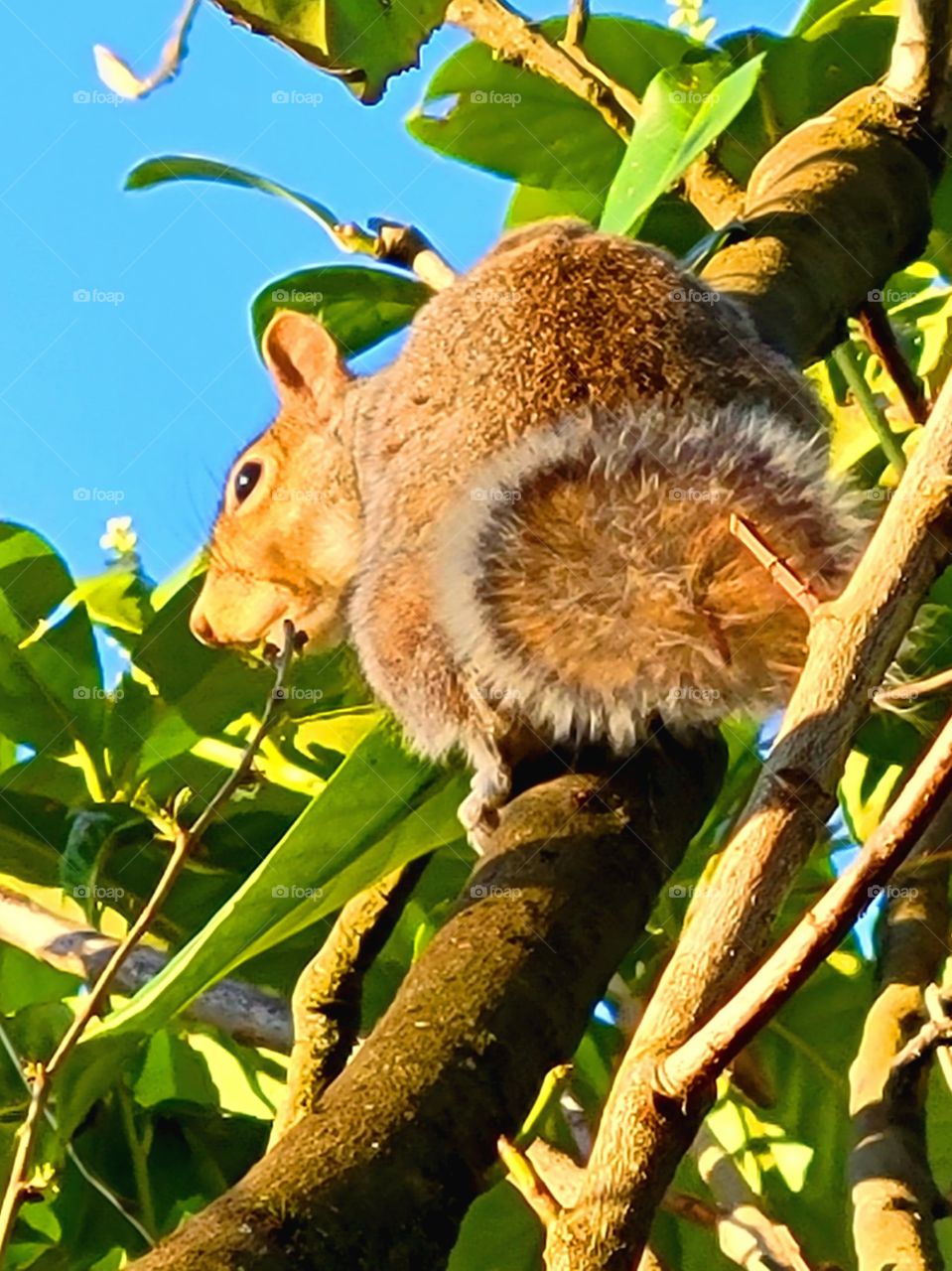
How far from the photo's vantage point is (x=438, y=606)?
138 cm

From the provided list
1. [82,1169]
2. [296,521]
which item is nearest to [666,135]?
[296,521]

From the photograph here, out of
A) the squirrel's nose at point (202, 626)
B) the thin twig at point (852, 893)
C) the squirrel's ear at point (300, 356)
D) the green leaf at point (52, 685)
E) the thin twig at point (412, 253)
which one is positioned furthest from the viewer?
the squirrel's ear at point (300, 356)

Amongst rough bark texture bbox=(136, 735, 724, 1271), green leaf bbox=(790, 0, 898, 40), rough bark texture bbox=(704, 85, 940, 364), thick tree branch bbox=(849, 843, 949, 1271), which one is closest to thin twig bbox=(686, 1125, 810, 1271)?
thick tree branch bbox=(849, 843, 949, 1271)

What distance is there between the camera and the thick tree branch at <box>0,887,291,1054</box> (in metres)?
1.26

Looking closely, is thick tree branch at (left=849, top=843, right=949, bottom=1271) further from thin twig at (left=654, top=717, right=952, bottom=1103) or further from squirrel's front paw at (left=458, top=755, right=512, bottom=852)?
thin twig at (left=654, top=717, right=952, bottom=1103)

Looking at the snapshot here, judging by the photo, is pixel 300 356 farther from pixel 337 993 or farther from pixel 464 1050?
pixel 464 1050

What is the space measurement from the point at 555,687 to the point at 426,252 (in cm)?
53

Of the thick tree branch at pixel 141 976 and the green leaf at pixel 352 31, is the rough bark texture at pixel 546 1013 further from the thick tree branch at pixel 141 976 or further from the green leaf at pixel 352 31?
the green leaf at pixel 352 31

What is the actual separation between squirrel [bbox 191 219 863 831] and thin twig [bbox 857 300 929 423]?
0.08 m

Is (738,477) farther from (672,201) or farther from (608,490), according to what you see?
(672,201)

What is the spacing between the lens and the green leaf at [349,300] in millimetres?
1650

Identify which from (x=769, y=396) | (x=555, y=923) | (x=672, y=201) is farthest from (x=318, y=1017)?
(x=672, y=201)

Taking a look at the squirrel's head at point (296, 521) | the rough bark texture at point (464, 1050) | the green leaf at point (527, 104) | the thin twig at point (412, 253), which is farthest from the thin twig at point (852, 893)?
the squirrel's head at point (296, 521)

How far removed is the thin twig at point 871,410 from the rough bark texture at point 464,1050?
38 centimetres
